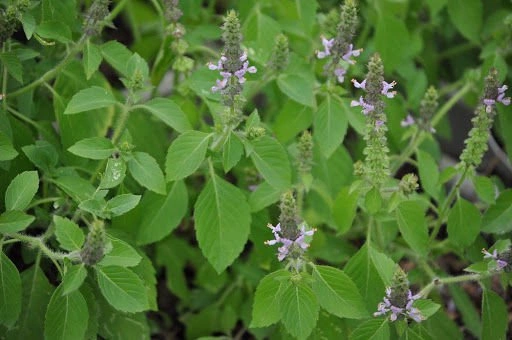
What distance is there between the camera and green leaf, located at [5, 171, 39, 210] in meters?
2.07

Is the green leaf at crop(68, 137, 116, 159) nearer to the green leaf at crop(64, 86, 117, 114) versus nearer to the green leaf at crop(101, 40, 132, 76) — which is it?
the green leaf at crop(64, 86, 117, 114)

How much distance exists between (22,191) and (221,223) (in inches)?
21.7

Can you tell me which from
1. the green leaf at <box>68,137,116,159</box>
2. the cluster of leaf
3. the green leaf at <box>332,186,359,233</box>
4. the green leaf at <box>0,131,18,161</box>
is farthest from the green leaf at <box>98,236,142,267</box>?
the green leaf at <box>332,186,359,233</box>

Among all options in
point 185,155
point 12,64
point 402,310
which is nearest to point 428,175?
point 402,310

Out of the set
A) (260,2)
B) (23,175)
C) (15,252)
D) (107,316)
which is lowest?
(15,252)

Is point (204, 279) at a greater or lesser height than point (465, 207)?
lesser

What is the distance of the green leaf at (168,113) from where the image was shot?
7.39ft

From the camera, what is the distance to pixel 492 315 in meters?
2.24

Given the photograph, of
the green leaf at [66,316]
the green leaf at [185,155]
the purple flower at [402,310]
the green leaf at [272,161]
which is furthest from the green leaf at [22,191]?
the purple flower at [402,310]

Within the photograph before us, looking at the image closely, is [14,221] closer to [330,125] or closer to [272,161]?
[272,161]

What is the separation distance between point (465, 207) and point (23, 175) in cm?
128

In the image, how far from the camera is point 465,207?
240 centimetres

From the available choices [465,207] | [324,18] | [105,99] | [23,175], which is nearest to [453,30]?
[324,18]

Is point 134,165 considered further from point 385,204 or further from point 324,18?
point 324,18
